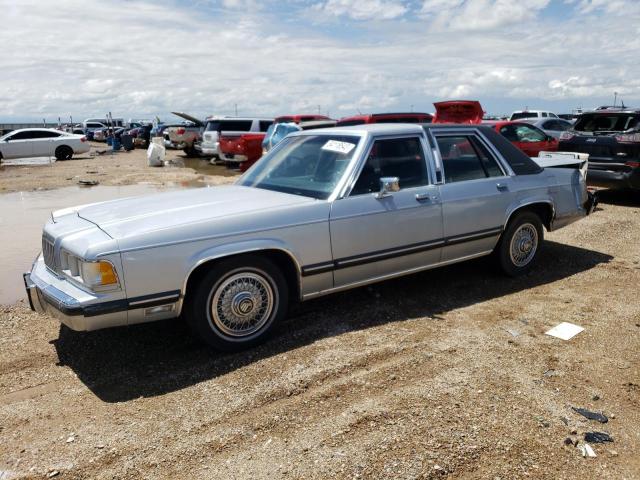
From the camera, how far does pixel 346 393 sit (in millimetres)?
→ 3416

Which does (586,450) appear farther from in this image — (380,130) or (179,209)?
(179,209)

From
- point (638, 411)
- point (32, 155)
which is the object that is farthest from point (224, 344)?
point (32, 155)

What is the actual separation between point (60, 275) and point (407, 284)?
10.8ft

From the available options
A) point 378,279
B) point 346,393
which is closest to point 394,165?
point 378,279

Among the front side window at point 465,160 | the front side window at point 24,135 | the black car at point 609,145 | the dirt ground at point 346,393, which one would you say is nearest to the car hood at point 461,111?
the black car at point 609,145

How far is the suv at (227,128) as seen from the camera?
19.2 metres

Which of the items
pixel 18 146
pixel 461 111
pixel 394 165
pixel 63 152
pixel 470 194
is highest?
pixel 18 146

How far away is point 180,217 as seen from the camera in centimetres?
381

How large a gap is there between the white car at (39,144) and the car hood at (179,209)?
21761mm

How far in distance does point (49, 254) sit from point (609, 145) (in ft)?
30.2

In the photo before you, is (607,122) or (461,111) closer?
(607,122)

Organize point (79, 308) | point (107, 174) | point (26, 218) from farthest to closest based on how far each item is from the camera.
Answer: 1. point (107, 174)
2. point (26, 218)
3. point (79, 308)

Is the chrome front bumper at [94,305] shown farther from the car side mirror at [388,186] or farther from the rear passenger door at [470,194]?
the rear passenger door at [470,194]

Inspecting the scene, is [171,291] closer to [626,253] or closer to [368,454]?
[368,454]
